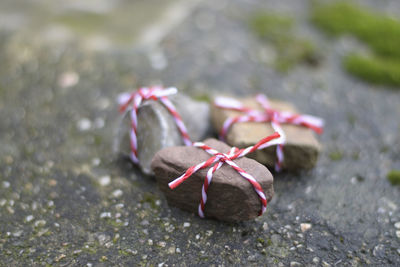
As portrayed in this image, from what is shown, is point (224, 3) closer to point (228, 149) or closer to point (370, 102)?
point (370, 102)

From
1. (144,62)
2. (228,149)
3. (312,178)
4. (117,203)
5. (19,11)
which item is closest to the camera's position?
(228,149)

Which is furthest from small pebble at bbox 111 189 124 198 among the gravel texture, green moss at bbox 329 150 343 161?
green moss at bbox 329 150 343 161

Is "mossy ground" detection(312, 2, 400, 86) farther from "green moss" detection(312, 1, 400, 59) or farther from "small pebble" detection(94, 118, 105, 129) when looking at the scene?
"small pebble" detection(94, 118, 105, 129)

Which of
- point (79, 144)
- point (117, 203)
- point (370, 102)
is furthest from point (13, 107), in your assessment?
point (370, 102)

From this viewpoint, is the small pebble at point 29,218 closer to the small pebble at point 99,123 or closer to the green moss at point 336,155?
the small pebble at point 99,123

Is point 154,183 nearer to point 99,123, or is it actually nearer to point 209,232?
point 209,232

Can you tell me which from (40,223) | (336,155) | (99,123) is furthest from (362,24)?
(40,223)

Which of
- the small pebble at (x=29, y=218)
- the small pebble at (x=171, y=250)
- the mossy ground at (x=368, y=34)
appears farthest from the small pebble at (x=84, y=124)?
the mossy ground at (x=368, y=34)
